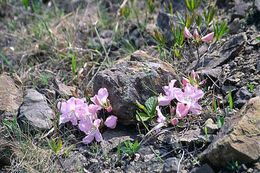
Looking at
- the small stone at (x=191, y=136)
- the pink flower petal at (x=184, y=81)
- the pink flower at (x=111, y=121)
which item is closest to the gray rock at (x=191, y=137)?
the small stone at (x=191, y=136)

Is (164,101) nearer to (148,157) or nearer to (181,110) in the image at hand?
(181,110)

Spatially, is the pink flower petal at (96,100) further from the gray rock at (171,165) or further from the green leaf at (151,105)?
the gray rock at (171,165)

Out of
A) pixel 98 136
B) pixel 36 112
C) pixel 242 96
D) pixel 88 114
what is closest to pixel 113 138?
pixel 98 136

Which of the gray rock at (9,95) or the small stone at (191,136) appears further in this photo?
the gray rock at (9,95)

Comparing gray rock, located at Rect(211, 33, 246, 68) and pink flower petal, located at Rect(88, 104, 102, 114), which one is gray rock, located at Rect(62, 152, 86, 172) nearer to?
pink flower petal, located at Rect(88, 104, 102, 114)

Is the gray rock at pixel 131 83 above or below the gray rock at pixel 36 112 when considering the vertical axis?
above

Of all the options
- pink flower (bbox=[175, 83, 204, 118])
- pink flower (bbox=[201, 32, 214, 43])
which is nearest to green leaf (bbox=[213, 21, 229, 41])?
pink flower (bbox=[201, 32, 214, 43])
